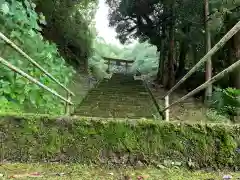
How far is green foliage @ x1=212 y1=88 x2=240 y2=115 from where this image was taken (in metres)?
7.53

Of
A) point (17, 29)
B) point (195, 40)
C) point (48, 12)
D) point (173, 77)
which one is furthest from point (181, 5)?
point (17, 29)

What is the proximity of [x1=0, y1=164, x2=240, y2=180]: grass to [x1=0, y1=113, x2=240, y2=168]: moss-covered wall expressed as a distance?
0.09m

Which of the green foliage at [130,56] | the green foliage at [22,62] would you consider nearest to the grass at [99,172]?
the green foliage at [22,62]

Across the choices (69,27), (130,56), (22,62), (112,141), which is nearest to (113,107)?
(22,62)

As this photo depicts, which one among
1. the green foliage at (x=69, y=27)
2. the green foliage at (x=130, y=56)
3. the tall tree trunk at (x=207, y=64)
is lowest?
the tall tree trunk at (x=207, y=64)

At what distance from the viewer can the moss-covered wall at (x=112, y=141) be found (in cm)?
223

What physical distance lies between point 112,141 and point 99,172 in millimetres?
250

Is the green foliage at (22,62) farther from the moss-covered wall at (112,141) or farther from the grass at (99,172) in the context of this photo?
the grass at (99,172)

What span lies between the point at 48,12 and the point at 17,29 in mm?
4983

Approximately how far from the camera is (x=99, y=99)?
29.6ft

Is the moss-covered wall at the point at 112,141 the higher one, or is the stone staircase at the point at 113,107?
the stone staircase at the point at 113,107

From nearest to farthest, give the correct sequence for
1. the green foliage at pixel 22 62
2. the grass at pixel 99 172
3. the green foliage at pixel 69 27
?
the grass at pixel 99 172, the green foliage at pixel 22 62, the green foliage at pixel 69 27

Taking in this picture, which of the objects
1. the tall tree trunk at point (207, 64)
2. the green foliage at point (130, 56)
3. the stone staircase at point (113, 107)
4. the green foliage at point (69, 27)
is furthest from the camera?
the green foliage at point (130, 56)

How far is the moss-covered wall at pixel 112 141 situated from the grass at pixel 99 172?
0.09m
